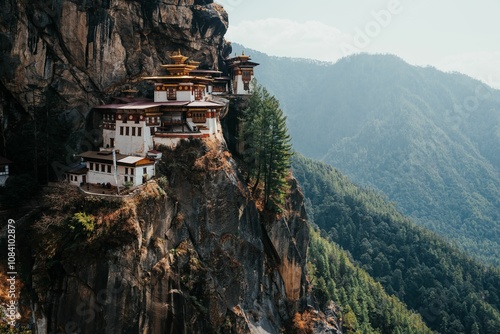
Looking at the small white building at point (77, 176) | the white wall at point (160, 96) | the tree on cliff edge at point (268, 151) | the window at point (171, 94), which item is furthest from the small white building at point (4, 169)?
the tree on cliff edge at point (268, 151)

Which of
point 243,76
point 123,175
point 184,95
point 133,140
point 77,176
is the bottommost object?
point 77,176

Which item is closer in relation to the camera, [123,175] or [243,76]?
[123,175]

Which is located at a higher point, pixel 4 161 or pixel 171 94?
pixel 171 94

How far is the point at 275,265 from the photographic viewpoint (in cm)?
6144

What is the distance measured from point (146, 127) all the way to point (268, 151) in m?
17.0

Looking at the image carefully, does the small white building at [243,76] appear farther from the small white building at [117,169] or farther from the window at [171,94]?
the small white building at [117,169]

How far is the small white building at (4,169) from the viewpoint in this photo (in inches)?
1871

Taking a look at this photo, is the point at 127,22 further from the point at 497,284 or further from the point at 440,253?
the point at 497,284

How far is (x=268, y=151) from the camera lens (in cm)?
6141

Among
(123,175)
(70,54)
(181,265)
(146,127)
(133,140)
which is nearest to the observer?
(181,265)

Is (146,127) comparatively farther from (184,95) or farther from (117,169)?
(184,95)

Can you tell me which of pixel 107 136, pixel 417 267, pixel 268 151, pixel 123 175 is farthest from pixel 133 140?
pixel 417 267

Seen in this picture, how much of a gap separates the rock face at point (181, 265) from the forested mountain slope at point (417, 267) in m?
60.2

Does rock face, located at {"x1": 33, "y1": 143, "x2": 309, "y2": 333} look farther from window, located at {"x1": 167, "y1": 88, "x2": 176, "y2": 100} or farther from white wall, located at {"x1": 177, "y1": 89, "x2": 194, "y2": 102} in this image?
window, located at {"x1": 167, "y1": 88, "x2": 176, "y2": 100}
